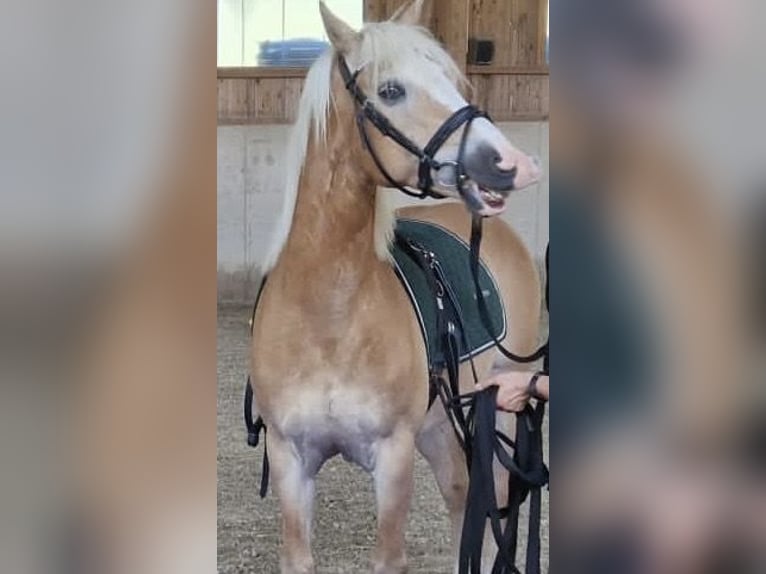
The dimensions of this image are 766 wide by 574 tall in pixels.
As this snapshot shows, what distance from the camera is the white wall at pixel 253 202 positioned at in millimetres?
1571

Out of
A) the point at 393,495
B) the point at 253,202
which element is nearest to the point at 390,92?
the point at 253,202

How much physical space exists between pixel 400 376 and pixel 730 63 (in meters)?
0.73

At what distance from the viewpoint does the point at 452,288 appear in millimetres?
1625

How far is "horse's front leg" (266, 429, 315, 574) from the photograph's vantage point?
5.37 feet

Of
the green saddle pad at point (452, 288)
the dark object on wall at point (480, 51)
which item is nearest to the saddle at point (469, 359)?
the green saddle pad at point (452, 288)

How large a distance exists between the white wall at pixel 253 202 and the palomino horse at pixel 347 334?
2 centimetres

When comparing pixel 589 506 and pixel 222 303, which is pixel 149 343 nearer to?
pixel 222 303

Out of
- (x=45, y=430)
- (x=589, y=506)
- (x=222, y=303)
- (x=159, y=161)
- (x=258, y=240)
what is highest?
(x=159, y=161)

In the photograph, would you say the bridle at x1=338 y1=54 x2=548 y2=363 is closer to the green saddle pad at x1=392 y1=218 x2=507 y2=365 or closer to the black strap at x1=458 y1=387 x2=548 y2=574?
the green saddle pad at x1=392 y1=218 x2=507 y2=365

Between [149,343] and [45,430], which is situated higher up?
[149,343]

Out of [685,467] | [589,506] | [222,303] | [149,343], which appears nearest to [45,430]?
[149,343]

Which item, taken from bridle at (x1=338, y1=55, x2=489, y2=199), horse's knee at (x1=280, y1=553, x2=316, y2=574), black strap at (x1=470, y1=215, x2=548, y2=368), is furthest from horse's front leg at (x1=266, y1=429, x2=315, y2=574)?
bridle at (x1=338, y1=55, x2=489, y2=199)

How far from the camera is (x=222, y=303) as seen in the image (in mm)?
1638

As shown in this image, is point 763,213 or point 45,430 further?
point 45,430
